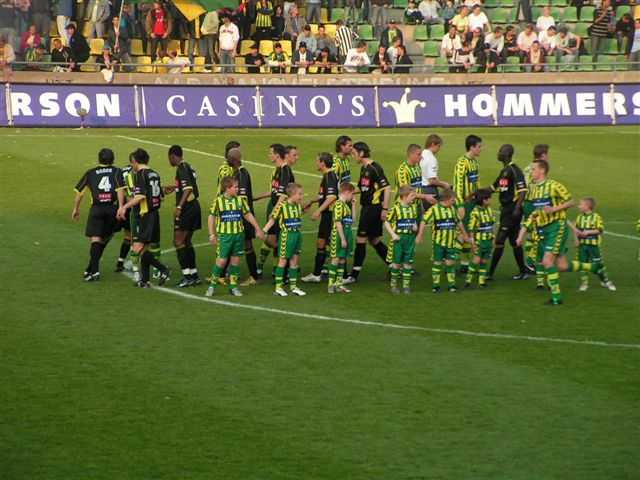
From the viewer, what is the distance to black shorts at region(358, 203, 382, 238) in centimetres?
1972

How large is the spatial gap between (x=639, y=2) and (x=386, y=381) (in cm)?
3629

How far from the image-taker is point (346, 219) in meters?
18.5

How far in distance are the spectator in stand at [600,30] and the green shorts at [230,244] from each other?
29.9 m

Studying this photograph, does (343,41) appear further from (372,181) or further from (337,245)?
(337,245)

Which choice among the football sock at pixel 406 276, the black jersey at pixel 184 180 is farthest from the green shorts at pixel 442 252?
the black jersey at pixel 184 180

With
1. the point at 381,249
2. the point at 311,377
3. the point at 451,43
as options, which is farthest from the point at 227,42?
the point at 311,377

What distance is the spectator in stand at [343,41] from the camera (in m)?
42.7

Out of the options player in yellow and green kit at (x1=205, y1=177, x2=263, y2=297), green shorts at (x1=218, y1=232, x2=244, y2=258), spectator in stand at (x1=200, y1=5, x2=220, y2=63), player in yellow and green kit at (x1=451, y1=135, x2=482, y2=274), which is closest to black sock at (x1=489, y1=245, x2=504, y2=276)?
player in yellow and green kit at (x1=451, y1=135, x2=482, y2=274)

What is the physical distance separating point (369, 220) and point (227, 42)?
2316 centimetres

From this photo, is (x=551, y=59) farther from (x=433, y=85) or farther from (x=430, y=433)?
(x=430, y=433)

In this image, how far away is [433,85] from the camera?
38469 millimetres

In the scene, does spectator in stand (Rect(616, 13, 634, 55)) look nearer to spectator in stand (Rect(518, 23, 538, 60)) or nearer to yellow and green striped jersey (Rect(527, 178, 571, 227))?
spectator in stand (Rect(518, 23, 538, 60))

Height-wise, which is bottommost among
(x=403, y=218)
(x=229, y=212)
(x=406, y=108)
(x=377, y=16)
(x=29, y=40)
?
(x=403, y=218)

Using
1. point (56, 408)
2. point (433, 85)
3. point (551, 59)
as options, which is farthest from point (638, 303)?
point (551, 59)
